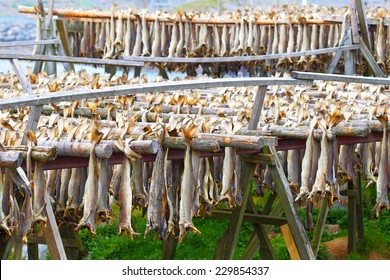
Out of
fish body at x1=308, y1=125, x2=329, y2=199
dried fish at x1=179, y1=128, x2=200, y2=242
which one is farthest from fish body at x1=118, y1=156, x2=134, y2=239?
fish body at x1=308, y1=125, x2=329, y2=199

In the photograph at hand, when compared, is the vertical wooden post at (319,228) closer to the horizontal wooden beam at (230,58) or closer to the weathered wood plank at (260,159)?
the horizontal wooden beam at (230,58)

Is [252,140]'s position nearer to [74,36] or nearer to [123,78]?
[123,78]

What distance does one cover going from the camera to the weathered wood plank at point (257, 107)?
575 centimetres

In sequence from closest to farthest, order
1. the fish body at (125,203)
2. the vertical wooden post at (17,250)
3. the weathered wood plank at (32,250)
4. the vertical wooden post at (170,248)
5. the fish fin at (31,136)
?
the fish fin at (31,136) < the fish body at (125,203) < the vertical wooden post at (17,250) < the vertical wooden post at (170,248) < the weathered wood plank at (32,250)

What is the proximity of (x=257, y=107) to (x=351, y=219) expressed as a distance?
194 inches

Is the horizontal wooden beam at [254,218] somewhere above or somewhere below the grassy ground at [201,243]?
above

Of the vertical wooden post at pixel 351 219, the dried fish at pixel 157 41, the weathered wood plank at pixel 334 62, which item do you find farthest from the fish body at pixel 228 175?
the dried fish at pixel 157 41

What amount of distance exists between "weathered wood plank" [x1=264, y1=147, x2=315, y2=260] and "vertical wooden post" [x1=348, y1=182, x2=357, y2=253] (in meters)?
4.22

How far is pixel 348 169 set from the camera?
20.6 ft

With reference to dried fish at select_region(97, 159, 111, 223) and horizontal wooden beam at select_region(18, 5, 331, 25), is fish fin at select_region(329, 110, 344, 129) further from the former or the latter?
horizontal wooden beam at select_region(18, 5, 331, 25)

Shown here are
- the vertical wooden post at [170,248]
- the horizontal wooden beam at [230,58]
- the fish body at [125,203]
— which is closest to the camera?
the fish body at [125,203]

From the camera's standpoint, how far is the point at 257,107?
18.9ft

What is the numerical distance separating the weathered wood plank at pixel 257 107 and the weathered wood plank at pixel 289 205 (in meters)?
0.19

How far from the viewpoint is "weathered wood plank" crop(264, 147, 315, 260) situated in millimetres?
5895
